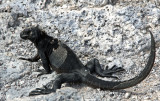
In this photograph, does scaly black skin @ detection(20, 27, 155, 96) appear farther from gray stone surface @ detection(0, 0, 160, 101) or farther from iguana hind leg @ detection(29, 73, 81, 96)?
gray stone surface @ detection(0, 0, 160, 101)

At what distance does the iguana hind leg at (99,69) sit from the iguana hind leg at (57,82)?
0.32 meters

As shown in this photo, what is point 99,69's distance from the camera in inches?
239

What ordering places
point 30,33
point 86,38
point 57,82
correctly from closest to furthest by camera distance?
point 57,82 < point 30,33 < point 86,38

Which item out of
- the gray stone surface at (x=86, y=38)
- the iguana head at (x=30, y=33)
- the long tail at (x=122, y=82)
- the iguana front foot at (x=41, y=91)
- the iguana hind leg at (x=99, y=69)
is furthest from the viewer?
the iguana head at (x=30, y=33)

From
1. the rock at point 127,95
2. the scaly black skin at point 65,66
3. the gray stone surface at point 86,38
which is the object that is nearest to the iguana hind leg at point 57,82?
the scaly black skin at point 65,66

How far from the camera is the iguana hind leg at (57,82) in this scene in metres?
5.45

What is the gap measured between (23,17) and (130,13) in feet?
6.90

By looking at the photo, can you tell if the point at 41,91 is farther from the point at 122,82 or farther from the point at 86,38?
the point at 86,38

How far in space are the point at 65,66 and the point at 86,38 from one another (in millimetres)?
833

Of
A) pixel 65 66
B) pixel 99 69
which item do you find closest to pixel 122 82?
pixel 99 69

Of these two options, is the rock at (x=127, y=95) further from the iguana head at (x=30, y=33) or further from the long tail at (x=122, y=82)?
the iguana head at (x=30, y=33)

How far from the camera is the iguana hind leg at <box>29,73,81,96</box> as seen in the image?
17.9 ft

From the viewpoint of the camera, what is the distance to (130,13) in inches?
266

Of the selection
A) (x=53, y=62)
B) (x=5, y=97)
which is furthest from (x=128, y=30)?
(x=5, y=97)
